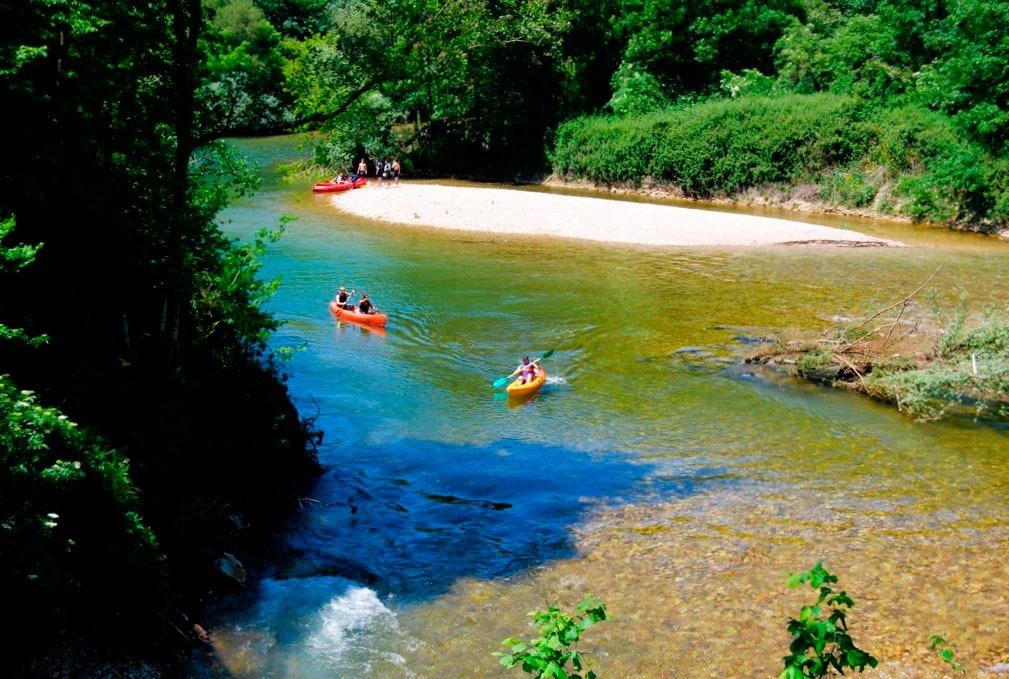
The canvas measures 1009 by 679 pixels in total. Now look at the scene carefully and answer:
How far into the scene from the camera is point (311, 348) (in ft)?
61.1

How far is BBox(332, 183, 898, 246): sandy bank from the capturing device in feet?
97.0

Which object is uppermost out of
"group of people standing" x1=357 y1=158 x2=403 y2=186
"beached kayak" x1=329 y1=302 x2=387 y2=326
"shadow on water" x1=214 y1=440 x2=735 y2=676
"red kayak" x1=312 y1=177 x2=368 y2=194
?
"group of people standing" x1=357 y1=158 x2=403 y2=186

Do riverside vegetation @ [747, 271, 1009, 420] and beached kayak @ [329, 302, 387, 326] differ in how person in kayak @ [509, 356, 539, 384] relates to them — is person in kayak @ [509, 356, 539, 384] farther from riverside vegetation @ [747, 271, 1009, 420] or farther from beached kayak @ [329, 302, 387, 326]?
beached kayak @ [329, 302, 387, 326]

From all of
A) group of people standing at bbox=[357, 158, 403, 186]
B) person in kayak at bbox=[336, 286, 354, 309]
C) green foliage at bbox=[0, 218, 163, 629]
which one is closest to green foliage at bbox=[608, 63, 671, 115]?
group of people standing at bbox=[357, 158, 403, 186]

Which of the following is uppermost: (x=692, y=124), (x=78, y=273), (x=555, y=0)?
(x=555, y=0)

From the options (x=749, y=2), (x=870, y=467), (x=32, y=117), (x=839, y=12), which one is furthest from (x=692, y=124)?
(x=32, y=117)

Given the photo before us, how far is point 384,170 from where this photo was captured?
144ft

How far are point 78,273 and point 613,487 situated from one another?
7016mm

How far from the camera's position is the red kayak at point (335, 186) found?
133ft

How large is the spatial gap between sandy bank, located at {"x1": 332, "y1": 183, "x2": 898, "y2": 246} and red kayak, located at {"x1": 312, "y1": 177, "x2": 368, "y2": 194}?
91.7 inches

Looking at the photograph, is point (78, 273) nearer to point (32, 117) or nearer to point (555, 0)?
point (32, 117)

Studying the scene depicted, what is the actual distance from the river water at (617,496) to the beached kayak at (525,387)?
0.67 feet

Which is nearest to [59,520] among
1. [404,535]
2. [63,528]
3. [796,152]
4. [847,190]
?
[63,528]

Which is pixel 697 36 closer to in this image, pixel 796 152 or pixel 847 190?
pixel 796 152
